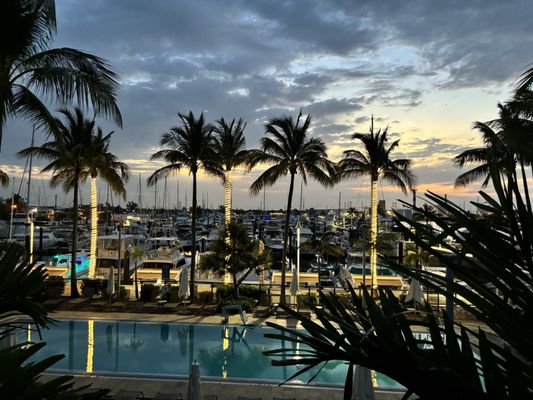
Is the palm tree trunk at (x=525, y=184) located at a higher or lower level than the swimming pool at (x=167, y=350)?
higher

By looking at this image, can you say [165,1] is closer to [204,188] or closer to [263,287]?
→ [263,287]

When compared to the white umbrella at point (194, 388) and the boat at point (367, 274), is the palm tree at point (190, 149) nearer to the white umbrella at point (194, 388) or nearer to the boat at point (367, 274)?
the boat at point (367, 274)

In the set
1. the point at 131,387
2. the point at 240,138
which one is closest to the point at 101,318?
the point at 131,387

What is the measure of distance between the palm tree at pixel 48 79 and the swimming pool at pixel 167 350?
7758 mm

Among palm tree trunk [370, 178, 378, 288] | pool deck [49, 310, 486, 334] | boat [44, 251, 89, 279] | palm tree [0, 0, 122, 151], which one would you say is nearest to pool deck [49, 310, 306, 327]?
pool deck [49, 310, 486, 334]

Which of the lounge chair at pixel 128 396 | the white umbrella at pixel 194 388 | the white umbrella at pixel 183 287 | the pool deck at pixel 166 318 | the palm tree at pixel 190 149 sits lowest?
the pool deck at pixel 166 318

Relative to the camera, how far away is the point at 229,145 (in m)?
19.4

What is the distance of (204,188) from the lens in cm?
7075

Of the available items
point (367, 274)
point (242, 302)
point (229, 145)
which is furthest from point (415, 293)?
point (229, 145)

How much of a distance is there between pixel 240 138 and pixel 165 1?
25.1 ft

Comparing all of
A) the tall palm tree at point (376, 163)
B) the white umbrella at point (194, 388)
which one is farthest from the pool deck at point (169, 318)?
the white umbrella at point (194, 388)

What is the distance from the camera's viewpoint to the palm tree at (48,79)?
5.87m

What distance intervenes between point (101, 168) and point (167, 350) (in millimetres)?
10462

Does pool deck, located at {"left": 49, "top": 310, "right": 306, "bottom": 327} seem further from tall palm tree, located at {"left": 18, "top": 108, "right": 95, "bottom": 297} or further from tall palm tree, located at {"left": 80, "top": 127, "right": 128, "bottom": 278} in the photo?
tall palm tree, located at {"left": 80, "top": 127, "right": 128, "bottom": 278}
